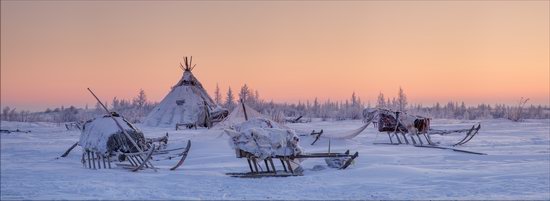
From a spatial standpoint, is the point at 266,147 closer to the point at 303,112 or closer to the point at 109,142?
the point at 109,142

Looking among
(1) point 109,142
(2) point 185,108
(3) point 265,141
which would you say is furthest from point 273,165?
(2) point 185,108

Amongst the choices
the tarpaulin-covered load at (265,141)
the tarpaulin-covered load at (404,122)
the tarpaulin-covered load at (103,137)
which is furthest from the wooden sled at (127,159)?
the tarpaulin-covered load at (404,122)

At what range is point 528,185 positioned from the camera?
39.7 ft

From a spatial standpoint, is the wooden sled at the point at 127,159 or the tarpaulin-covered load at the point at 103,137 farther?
the tarpaulin-covered load at the point at 103,137

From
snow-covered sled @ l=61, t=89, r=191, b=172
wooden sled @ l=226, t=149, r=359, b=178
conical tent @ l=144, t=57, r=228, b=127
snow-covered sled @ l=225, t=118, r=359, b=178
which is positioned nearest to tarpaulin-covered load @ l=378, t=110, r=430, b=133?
wooden sled @ l=226, t=149, r=359, b=178

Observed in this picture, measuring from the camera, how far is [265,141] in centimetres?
1430

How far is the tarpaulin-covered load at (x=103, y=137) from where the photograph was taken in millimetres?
16453

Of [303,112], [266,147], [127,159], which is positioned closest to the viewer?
[266,147]

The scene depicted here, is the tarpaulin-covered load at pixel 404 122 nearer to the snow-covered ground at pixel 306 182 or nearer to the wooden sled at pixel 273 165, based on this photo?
the snow-covered ground at pixel 306 182

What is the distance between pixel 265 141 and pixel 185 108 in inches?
1030

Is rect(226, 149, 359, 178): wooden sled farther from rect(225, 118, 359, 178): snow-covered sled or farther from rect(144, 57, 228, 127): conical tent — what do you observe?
rect(144, 57, 228, 127): conical tent

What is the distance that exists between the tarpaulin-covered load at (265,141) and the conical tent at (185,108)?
77.7 ft

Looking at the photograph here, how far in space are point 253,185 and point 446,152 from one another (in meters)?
11.6

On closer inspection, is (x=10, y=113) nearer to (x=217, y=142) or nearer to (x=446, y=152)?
(x=217, y=142)
